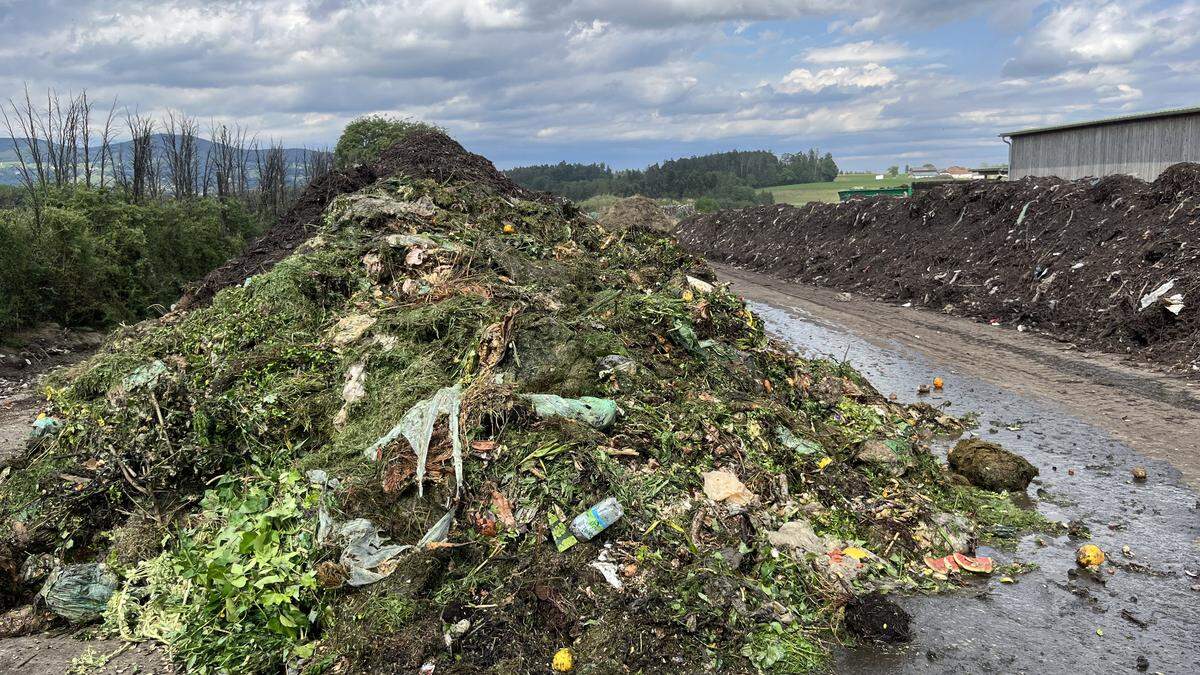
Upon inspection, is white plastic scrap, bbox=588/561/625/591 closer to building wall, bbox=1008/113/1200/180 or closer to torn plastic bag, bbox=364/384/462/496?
torn plastic bag, bbox=364/384/462/496

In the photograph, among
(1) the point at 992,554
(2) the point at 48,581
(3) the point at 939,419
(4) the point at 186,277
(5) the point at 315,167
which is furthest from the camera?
(5) the point at 315,167

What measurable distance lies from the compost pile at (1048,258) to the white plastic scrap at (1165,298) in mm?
20

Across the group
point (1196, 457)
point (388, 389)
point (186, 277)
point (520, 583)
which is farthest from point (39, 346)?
point (1196, 457)

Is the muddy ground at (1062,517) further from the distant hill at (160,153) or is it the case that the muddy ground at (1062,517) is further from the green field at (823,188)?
the green field at (823,188)

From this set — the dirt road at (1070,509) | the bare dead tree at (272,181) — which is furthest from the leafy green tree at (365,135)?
the dirt road at (1070,509)

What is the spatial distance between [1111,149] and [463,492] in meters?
24.8

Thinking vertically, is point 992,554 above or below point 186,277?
below

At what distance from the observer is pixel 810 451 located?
544cm

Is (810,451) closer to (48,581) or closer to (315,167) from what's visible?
(48,581)

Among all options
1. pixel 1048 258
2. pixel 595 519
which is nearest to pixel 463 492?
pixel 595 519

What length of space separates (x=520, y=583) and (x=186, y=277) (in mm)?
14423

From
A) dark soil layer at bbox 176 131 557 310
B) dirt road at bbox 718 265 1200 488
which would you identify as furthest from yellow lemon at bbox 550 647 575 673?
dark soil layer at bbox 176 131 557 310

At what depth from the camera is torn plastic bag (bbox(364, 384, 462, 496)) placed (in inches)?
171

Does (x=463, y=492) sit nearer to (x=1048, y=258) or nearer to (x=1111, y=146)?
(x=1048, y=258)
